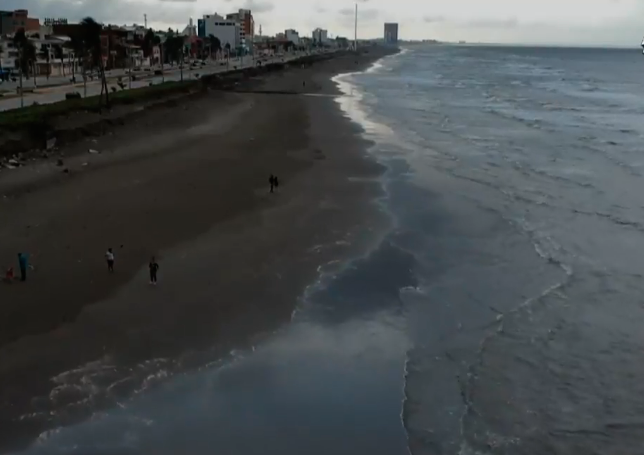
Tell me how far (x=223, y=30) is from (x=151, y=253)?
181 metres

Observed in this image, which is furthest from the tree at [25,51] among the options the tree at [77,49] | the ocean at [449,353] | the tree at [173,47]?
the ocean at [449,353]

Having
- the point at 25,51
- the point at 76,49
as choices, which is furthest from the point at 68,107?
the point at 76,49

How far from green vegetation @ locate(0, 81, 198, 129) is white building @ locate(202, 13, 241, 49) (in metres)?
132

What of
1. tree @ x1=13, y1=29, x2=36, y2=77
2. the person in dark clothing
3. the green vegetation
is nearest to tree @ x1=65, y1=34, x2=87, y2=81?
tree @ x1=13, y1=29, x2=36, y2=77

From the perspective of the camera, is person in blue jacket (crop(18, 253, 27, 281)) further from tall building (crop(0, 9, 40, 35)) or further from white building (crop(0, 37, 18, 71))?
tall building (crop(0, 9, 40, 35))

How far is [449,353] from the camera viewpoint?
13.0 m

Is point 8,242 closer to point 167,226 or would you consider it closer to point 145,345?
point 167,226

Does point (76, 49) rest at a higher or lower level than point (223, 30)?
lower

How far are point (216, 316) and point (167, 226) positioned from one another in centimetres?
652

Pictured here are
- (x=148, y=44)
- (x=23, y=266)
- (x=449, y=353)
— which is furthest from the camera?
(x=148, y=44)

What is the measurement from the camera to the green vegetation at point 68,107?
107 ft

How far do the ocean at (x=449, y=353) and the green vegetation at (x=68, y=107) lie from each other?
16745 millimetres

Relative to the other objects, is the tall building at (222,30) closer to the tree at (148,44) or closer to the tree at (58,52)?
the tree at (148,44)

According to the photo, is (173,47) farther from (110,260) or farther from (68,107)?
(110,260)
